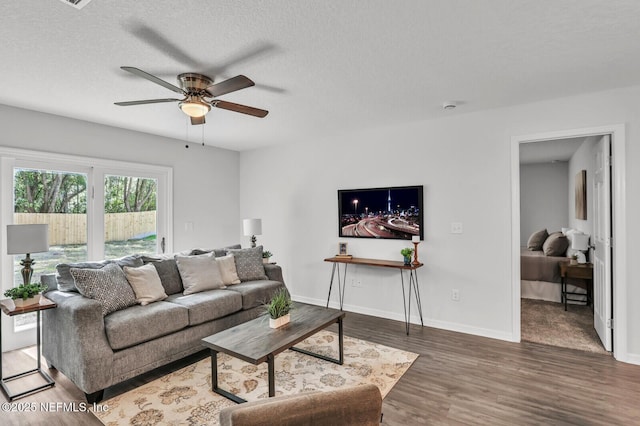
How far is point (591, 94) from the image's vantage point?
307 cm

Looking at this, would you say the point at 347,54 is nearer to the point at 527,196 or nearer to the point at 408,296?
the point at 408,296

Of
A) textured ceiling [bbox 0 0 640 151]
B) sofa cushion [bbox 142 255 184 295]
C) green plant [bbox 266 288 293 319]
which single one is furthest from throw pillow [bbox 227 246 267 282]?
textured ceiling [bbox 0 0 640 151]

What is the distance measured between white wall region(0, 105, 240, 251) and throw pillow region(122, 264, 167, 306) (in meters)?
1.63

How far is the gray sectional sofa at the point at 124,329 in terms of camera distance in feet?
7.86

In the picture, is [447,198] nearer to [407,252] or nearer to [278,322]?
[407,252]

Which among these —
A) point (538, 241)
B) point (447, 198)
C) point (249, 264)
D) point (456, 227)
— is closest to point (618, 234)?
point (456, 227)

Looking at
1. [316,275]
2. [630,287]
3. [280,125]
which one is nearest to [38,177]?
[280,125]

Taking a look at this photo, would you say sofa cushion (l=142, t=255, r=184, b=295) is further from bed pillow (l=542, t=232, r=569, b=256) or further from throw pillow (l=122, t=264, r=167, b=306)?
bed pillow (l=542, t=232, r=569, b=256)

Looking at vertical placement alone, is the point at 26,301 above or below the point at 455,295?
above

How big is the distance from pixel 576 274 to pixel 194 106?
4.93 metres

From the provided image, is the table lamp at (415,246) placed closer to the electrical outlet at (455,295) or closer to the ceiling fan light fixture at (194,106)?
the electrical outlet at (455,295)

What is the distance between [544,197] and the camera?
6.96 m

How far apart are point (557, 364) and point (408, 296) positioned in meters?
1.58

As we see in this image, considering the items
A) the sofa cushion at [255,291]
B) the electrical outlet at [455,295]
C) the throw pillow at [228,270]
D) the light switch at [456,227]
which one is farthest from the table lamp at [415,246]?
the throw pillow at [228,270]
